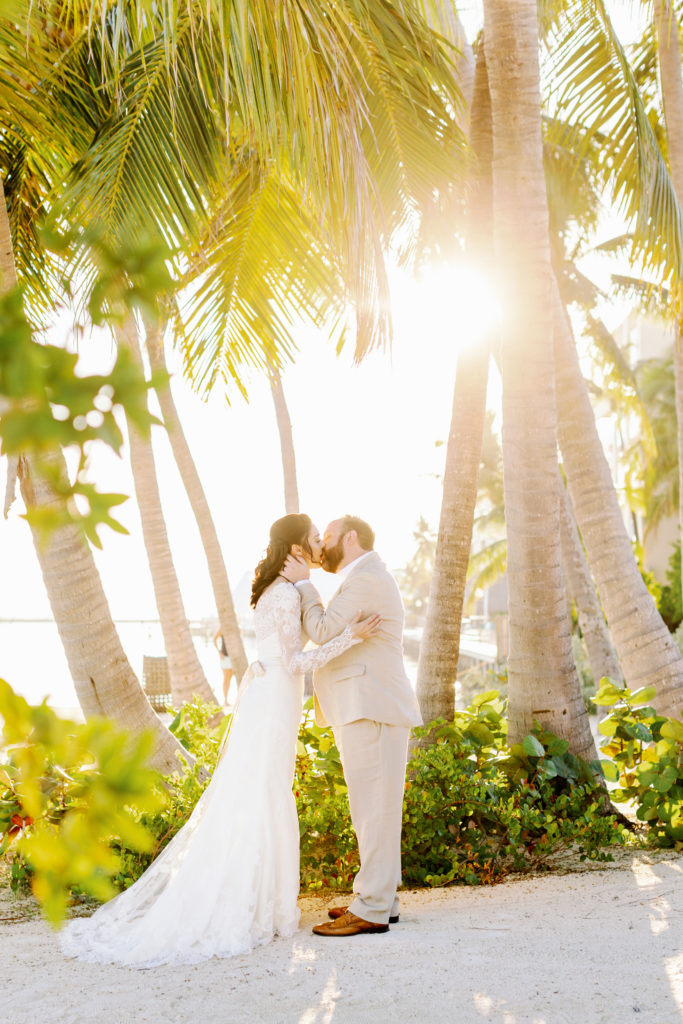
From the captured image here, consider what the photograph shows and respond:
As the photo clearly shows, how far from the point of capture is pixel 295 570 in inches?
189

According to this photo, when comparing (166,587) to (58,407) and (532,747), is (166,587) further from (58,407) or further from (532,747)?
(58,407)

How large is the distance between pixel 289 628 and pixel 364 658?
43 centimetres

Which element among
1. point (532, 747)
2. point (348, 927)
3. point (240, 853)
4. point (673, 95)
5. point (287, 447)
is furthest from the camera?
point (287, 447)

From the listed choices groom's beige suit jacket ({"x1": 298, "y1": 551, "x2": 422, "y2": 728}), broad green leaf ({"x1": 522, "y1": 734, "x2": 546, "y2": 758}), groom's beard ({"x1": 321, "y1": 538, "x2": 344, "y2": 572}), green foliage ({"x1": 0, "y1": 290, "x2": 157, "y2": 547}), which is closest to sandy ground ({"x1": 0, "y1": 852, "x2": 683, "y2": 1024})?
broad green leaf ({"x1": 522, "y1": 734, "x2": 546, "y2": 758})

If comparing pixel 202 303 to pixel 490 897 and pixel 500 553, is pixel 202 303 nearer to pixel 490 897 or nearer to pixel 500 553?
pixel 490 897

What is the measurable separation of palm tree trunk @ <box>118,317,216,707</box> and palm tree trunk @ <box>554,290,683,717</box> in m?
4.55

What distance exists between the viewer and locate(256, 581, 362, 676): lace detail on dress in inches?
180

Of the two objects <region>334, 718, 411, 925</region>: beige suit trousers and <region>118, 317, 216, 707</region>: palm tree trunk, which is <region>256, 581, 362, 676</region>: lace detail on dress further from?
<region>118, 317, 216, 707</region>: palm tree trunk

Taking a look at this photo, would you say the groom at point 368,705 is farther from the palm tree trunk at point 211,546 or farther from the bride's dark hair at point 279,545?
the palm tree trunk at point 211,546

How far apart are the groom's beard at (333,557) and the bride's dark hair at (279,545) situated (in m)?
0.12

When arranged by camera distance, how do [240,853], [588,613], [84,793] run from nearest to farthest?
[84,793]
[240,853]
[588,613]

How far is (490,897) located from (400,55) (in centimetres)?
495

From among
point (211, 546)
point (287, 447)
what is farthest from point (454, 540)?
point (287, 447)

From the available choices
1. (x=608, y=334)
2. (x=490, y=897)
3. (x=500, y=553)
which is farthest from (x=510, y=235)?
(x=500, y=553)
